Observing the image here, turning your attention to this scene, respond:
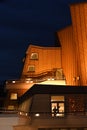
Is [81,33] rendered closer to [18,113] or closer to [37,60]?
[18,113]

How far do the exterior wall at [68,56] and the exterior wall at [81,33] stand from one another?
3.44 m

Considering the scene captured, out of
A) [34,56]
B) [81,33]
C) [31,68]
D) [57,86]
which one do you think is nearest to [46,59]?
[34,56]

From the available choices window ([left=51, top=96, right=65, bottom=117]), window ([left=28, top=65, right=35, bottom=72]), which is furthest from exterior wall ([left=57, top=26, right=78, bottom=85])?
window ([left=51, top=96, right=65, bottom=117])

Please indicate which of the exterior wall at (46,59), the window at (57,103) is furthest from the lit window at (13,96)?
the window at (57,103)

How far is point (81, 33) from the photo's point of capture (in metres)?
35.5

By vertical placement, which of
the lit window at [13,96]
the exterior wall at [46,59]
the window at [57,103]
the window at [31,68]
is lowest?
the window at [57,103]

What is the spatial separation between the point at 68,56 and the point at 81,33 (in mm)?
7827

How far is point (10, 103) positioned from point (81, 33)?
1605 cm

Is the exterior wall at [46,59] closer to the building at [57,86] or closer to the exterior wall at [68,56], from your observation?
the building at [57,86]

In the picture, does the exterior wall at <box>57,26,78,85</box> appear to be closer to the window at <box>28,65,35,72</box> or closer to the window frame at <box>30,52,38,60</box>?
the window frame at <box>30,52,38,60</box>

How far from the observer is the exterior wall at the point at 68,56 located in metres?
40.8

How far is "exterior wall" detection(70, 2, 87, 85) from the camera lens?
115 feet

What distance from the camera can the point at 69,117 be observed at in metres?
27.7

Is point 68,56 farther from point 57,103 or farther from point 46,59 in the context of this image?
point 57,103
